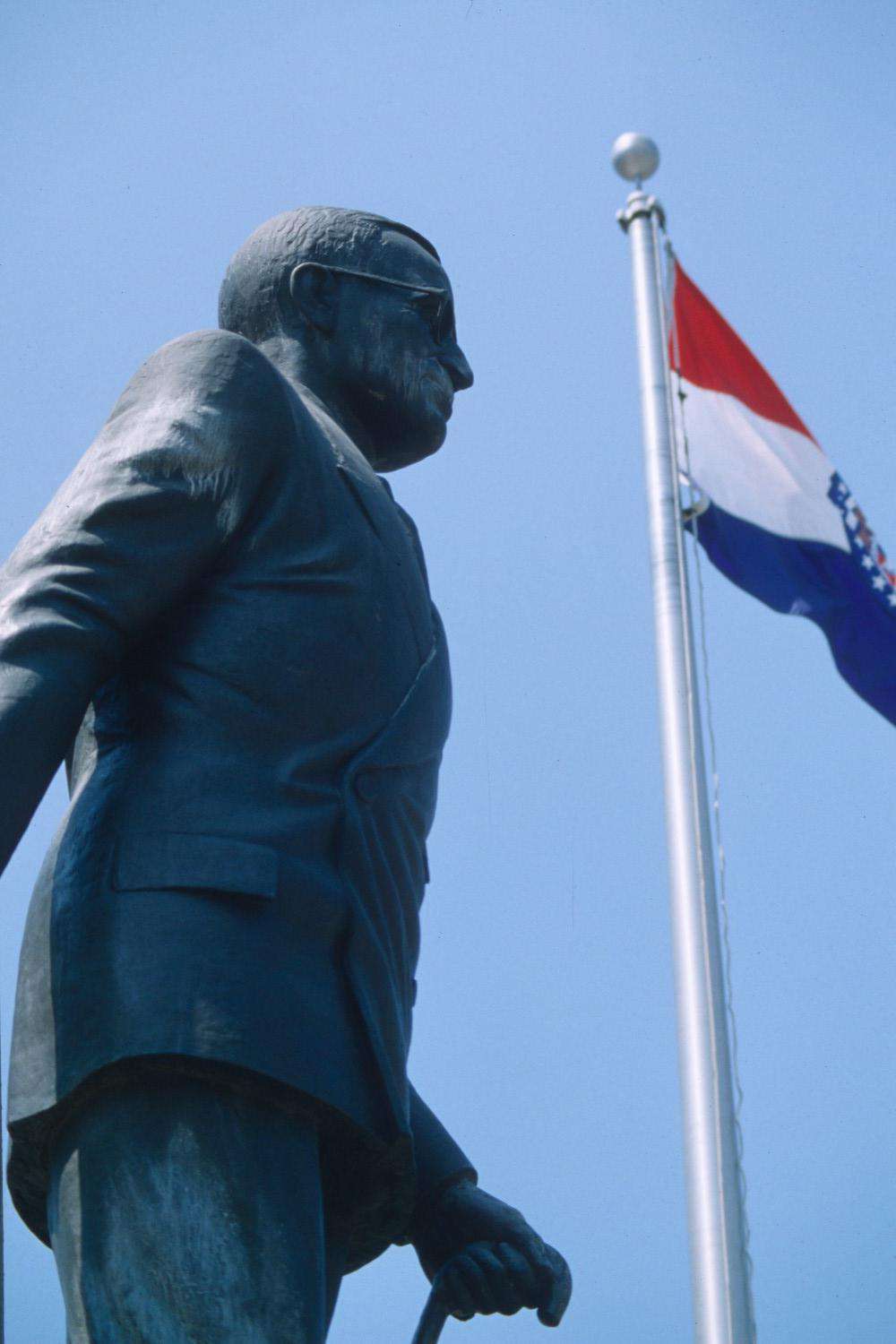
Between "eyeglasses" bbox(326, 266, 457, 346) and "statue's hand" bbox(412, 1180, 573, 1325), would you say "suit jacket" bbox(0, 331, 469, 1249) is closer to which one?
"statue's hand" bbox(412, 1180, 573, 1325)

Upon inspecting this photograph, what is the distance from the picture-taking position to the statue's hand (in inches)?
135

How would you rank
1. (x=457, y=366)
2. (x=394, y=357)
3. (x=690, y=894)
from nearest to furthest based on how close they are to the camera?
(x=394, y=357), (x=457, y=366), (x=690, y=894)

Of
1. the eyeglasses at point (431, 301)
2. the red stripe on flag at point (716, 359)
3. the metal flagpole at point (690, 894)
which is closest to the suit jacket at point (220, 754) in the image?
the eyeglasses at point (431, 301)

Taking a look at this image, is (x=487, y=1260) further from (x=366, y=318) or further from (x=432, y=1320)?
(x=366, y=318)

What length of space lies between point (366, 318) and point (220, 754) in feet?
3.99

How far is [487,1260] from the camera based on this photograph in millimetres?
3422

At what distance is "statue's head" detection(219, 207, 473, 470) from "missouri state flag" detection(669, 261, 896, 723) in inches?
251

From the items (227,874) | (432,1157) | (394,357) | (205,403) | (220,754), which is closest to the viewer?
(227,874)

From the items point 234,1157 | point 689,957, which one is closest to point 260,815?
point 234,1157

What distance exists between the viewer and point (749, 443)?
11047 mm

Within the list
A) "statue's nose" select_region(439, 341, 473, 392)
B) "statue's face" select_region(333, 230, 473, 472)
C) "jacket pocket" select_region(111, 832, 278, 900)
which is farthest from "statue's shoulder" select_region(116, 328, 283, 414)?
"jacket pocket" select_region(111, 832, 278, 900)

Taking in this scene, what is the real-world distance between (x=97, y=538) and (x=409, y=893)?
768mm

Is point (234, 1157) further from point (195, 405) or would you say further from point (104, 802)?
point (195, 405)

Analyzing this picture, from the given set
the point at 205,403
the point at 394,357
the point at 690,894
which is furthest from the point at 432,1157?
the point at 690,894
